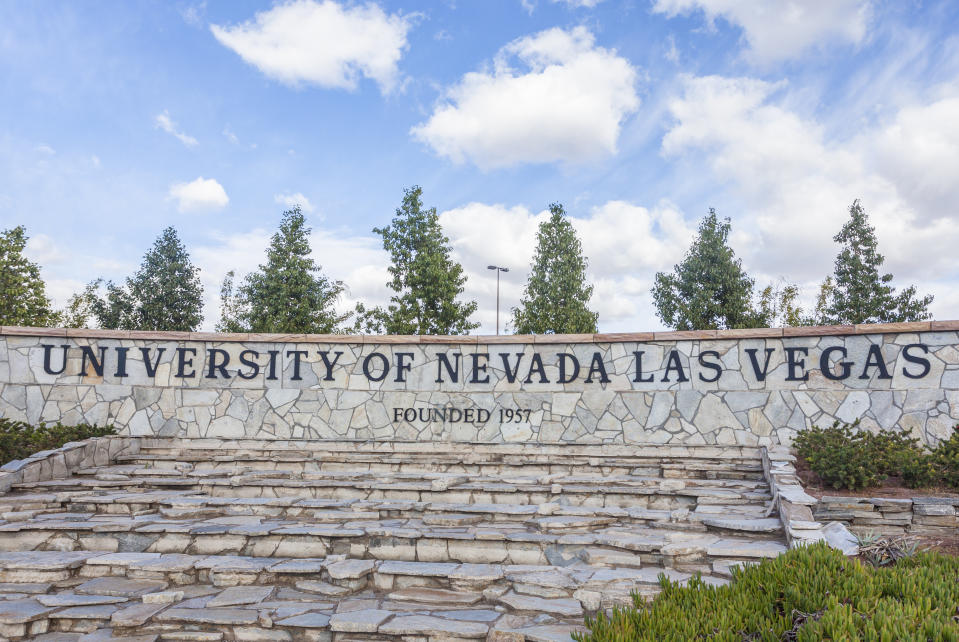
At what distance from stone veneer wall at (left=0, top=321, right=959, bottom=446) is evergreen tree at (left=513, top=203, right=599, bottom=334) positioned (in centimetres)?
1986

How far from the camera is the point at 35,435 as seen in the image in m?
10.2

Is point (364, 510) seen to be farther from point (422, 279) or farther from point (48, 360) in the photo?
point (422, 279)

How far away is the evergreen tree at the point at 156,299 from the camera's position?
29.8 meters

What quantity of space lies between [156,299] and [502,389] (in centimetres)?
2380

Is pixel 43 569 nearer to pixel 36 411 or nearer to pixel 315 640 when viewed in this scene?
pixel 315 640

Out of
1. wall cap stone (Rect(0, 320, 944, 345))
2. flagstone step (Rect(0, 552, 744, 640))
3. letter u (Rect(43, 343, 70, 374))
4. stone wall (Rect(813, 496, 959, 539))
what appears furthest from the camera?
letter u (Rect(43, 343, 70, 374))

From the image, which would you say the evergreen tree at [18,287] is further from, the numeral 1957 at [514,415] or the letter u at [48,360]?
the numeral 1957 at [514,415]

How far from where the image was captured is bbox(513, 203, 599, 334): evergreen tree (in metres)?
31.5

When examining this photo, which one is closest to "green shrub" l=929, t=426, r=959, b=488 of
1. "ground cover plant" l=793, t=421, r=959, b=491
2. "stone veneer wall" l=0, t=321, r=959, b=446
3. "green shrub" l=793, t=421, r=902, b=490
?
"ground cover plant" l=793, t=421, r=959, b=491

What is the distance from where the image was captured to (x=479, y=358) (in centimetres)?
1162

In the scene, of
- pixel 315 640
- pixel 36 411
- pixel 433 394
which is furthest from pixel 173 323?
pixel 315 640

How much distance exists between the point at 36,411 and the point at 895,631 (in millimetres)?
12968

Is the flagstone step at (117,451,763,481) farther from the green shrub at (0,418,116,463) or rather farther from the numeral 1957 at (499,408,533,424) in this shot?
the numeral 1957 at (499,408,533,424)

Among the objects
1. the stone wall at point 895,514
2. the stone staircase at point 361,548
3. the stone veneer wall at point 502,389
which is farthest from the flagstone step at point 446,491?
the stone veneer wall at point 502,389
